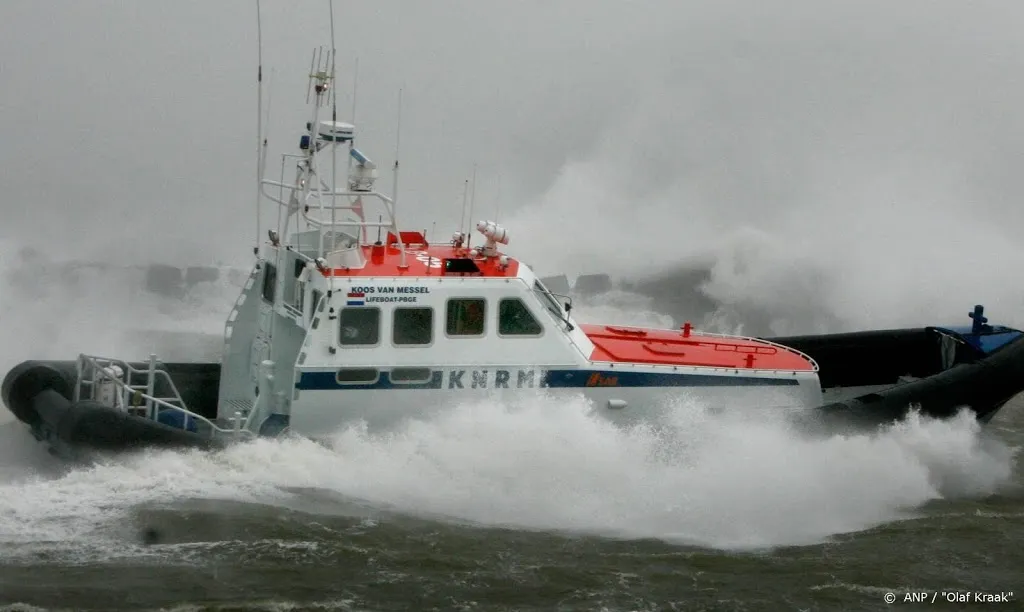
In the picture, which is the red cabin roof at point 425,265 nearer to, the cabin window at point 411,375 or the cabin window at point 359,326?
the cabin window at point 359,326

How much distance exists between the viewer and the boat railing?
414 inches

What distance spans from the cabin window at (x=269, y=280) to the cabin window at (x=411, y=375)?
4.83ft

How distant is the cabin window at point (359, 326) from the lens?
401 inches

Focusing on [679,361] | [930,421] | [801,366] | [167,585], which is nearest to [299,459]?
[167,585]

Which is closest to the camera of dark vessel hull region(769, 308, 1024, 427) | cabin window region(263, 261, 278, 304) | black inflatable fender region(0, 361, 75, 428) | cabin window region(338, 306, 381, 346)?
cabin window region(338, 306, 381, 346)

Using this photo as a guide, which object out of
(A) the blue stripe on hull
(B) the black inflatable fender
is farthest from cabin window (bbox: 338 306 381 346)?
(B) the black inflatable fender

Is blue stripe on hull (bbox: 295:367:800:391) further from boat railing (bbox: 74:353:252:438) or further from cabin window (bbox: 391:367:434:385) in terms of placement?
boat railing (bbox: 74:353:252:438)

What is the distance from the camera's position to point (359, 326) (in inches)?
403

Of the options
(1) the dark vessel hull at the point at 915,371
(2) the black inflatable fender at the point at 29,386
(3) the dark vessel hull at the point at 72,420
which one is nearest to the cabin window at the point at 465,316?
(3) the dark vessel hull at the point at 72,420

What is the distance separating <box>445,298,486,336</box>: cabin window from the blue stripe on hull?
33 cm

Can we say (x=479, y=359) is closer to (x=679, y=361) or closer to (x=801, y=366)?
(x=679, y=361)

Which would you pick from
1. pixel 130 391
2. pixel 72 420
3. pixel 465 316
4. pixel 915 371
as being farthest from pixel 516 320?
pixel 915 371

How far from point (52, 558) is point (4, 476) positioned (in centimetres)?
198

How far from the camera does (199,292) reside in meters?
20.1
